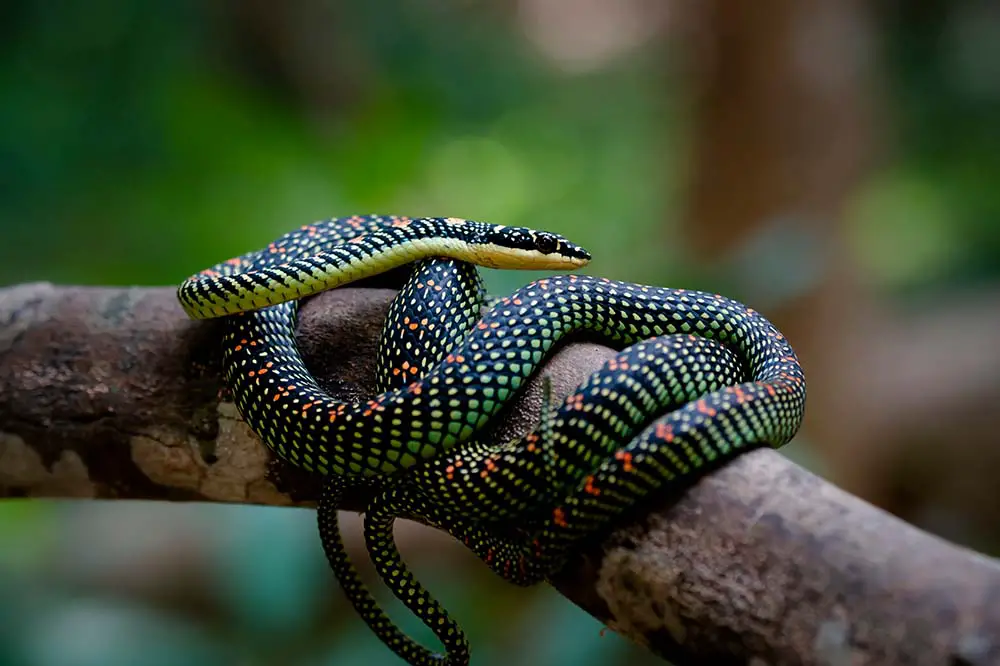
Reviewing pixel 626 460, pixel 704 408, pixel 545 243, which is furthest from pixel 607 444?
pixel 545 243

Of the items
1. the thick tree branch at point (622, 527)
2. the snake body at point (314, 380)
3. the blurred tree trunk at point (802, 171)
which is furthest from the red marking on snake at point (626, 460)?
the blurred tree trunk at point (802, 171)

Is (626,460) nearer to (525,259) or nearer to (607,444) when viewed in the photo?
(607,444)

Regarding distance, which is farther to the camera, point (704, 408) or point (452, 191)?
point (452, 191)

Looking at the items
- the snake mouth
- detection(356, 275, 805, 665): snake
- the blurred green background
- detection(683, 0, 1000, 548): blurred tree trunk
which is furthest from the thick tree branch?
detection(683, 0, 1000, 548): blurred tree trunk

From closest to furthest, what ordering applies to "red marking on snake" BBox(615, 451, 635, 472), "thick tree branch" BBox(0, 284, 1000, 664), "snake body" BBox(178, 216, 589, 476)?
1. "thick tree branch" BBox(0, 284, 1000, 664)
2. "red marking on snake" BBox(615, 451, 635, 472)
3. "snake body" BBox(178, 216, 589, 476)

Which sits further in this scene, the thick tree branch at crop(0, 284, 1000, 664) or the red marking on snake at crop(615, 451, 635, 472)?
the red marking on snake at crop(615, 451, 635, 472)

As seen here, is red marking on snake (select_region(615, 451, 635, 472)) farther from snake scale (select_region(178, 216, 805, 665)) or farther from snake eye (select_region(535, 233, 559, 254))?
snake eye (select_region(535, 233, 559, 254))

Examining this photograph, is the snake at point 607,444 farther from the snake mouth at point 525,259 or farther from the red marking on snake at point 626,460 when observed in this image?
the snake mouth at point 525,259
